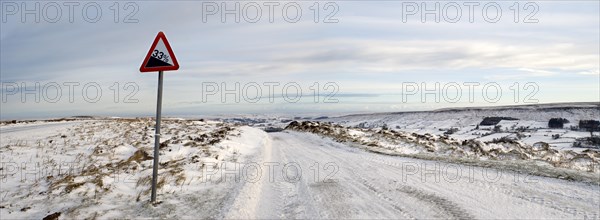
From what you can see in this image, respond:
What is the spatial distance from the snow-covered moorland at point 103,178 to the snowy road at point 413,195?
1214 millimetres

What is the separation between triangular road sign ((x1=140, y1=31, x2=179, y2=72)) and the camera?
695 cm

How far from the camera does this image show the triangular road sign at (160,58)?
22.8 feet

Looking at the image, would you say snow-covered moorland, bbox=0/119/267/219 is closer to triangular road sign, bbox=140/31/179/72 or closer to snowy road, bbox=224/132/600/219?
snowy road, bbox=224/132/600/219

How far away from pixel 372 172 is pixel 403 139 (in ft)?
52.2

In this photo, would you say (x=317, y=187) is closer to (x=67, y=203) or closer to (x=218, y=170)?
(x=218, y=170)

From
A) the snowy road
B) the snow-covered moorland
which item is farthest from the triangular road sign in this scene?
the snowy road

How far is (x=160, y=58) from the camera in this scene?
698 cm

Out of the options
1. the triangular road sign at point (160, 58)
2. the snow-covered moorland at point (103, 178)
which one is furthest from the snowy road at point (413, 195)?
the triangular road sign at point (160, 58)

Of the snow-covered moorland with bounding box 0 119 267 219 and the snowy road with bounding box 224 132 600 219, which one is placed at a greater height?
the snowy road with bounding box 224 132 600 219

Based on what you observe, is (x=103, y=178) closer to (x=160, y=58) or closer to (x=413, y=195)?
(x=160, y=58)

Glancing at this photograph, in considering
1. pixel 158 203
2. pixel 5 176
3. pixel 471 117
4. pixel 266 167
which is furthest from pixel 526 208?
pixel 471 117

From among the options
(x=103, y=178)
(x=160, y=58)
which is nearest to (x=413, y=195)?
(x=160, y=58)

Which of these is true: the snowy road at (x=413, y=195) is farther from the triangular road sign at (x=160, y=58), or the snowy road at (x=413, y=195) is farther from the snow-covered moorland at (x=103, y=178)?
the triangular road sign at (x=160, y=58)

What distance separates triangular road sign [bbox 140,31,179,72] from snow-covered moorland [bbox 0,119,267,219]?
2804mm
